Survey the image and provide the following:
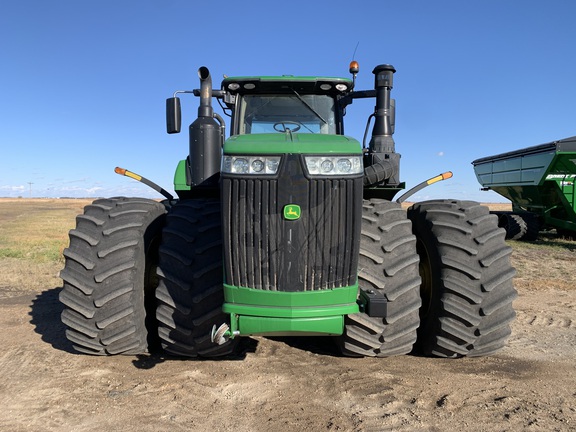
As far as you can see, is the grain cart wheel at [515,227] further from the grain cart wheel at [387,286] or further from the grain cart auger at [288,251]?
the grain cart wheel at [387,286]

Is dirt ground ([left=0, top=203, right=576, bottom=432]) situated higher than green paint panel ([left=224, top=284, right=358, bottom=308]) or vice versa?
green paint panel ([left=224, top=284, right=358, bottom=308])

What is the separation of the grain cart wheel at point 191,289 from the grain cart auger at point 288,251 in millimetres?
11

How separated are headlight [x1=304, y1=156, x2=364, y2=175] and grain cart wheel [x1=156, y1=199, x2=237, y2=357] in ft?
3.29

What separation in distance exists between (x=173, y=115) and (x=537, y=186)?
501 inches

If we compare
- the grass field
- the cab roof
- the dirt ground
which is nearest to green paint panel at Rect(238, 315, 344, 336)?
the dirt ground

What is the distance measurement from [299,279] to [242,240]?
0.47m

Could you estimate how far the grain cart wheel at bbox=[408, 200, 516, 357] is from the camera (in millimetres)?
3654

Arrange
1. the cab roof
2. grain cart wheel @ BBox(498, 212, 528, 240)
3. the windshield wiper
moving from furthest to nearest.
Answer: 1. grain cart wheel @ BBox(498, 212, 528, 240)
2. the windshield wiper
3. the cab roof

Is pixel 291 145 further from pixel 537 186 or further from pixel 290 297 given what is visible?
pixel 537 186

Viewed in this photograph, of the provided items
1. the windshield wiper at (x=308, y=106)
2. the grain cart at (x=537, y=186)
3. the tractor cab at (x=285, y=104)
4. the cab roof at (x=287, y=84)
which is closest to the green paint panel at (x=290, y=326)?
the tractor cab at (x=285, y=104)

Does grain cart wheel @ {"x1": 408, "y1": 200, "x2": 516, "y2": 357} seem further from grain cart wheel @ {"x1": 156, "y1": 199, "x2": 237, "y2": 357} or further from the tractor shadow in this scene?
grain cart wheel @ {"x1": 156, "y1": 199, "x2": 237, "y2": 357}

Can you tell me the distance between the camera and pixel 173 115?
412cm

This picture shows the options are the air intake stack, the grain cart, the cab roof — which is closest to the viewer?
the air intake stack

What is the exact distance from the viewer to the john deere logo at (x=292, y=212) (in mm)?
3004
